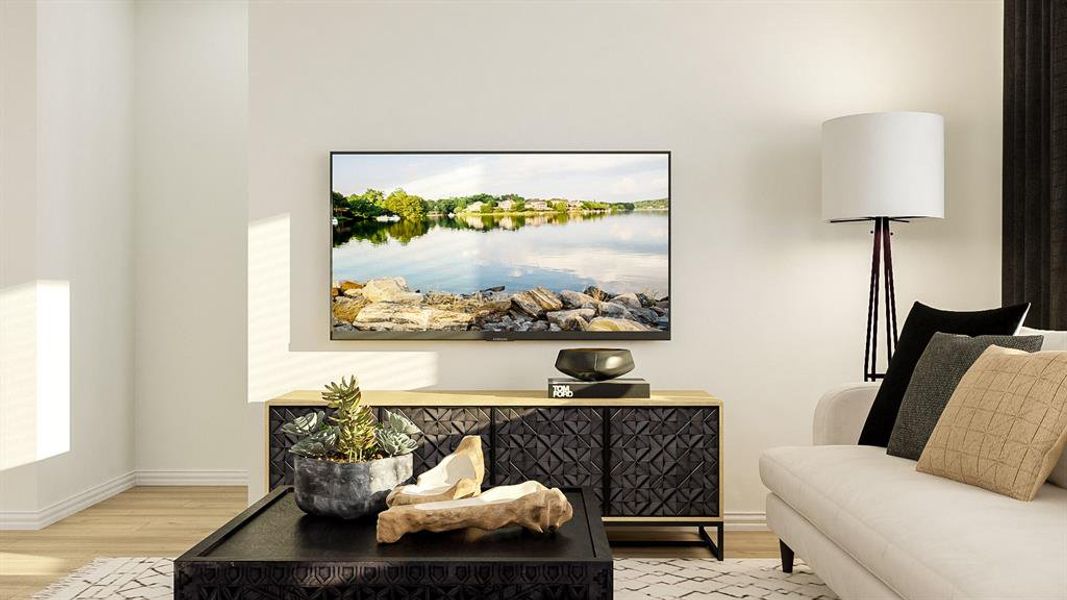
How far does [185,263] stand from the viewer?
491 centimetres

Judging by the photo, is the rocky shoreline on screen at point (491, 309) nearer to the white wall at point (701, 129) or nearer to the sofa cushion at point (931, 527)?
the white wall at point (701, 129)

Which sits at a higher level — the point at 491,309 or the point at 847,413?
the point at 491,309

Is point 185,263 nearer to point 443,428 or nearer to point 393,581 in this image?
point 443,428

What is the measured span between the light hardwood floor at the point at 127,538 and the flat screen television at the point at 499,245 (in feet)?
3.17

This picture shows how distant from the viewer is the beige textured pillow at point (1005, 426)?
85.6 inches

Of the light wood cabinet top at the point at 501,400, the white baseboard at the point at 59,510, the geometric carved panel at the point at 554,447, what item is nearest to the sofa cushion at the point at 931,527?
the light wood cabinet top at the point at 501,400

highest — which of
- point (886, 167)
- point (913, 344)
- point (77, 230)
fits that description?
point (886, 167)

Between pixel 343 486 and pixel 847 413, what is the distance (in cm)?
182

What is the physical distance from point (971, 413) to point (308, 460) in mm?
1724

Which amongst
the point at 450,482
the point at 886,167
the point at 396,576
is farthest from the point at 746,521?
the point at 396,576

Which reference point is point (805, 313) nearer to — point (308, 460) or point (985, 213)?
point (985, 213)

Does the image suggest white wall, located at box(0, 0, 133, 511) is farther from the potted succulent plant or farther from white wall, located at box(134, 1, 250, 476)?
the potted succulent plant

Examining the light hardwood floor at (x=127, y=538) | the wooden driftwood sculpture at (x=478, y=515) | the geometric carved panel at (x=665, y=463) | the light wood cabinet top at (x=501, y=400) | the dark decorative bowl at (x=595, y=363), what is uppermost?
the dark decorative bowl at (x=595, y=363)

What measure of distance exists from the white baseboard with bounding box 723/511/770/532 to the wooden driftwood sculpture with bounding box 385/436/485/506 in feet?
6.19
